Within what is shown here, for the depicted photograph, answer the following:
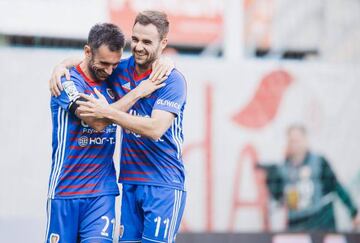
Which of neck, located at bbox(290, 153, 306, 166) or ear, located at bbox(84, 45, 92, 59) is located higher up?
ear, located at bbox(84, 45, 92, 59)

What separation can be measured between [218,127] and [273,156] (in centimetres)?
89

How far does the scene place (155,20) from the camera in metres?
5.71

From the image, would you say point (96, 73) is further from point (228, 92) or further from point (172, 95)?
point (228, 92)

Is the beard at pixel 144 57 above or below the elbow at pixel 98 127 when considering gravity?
above

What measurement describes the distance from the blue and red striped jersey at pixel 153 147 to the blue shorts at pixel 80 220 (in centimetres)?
27

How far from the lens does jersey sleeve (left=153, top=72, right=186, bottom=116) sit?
5.70 m

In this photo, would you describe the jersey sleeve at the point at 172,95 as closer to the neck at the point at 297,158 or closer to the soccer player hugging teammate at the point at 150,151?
the soccer player hugging teammate at the point at 150,151

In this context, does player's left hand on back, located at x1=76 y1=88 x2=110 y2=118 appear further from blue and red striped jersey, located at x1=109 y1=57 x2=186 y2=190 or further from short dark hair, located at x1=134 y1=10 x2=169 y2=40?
short dark hair, located at x1=134 y1=10 x2=169 y2=40

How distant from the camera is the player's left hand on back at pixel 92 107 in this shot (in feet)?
18.2

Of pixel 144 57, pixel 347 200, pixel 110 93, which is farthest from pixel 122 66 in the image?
pixel 347 200

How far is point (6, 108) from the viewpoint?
10.5m

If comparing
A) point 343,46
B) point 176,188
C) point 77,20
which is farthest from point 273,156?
point 176,188

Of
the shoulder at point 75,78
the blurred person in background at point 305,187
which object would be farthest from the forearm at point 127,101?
the blurred person in background at point 305,187

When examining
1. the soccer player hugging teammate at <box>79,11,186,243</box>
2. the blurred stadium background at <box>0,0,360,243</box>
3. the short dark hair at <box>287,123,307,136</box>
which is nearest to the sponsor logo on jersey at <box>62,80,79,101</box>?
the soccer player hugging teammate at <box>79,11,186,243</box>
